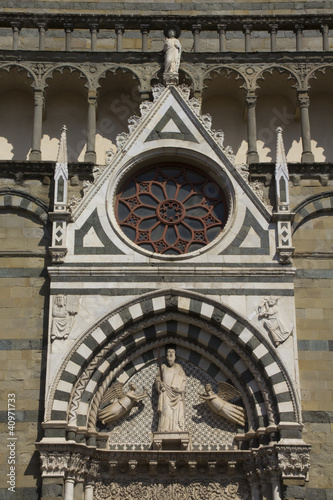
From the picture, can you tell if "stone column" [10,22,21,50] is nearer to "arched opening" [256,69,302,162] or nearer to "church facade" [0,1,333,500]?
"church facade" [0,1,333,500]

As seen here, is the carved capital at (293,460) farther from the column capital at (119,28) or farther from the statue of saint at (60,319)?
the column capital at (119,28)

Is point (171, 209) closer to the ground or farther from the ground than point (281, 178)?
closer to the ground

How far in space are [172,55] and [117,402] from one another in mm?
5342

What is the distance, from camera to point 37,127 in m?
16.0

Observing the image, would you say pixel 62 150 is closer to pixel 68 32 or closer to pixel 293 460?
pixel 68 32

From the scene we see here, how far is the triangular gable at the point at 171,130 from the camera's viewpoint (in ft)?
51.4

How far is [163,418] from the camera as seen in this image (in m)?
14.3

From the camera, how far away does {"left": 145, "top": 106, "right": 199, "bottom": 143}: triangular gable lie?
15.7 m

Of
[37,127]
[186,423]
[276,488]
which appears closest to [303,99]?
[37,127]

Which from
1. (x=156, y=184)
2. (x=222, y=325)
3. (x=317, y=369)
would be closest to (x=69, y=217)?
(x=156, y=184)

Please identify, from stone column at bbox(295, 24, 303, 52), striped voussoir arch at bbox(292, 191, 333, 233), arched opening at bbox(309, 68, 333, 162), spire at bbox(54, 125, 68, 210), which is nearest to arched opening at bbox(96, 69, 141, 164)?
spire at bbox(54, 125, 68, 210)

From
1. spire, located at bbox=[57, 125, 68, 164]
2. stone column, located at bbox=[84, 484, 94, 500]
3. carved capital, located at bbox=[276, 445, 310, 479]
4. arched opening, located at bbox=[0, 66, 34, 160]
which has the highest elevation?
arched opening, located at bbox=[0, 66, 34, 160]

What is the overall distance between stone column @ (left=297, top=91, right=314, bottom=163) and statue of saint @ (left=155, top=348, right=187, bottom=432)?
3600mm

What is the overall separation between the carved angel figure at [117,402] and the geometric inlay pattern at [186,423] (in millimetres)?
113
